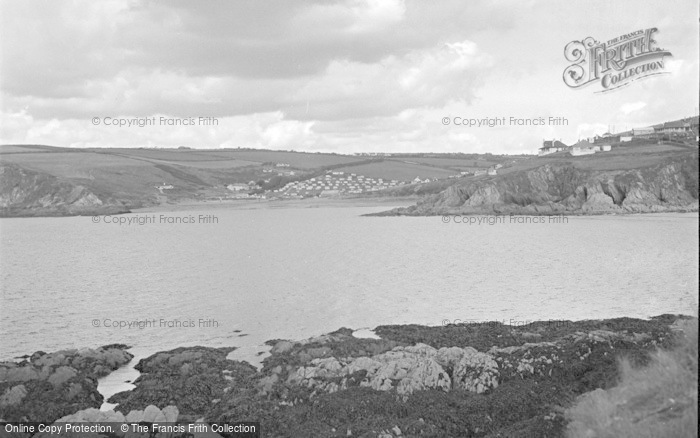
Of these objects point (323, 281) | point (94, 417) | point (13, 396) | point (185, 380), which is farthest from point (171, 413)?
point (323, 281)

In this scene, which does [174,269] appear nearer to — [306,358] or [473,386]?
[306,358]

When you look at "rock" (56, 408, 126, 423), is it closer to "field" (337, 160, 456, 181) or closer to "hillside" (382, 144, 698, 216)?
"hillside" (382, 144, 698, 216)

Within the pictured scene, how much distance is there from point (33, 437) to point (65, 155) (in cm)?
18806

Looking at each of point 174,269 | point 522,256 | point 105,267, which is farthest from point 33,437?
point 522,256

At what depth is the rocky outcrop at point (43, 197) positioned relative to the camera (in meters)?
152

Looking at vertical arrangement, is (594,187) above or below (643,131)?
below

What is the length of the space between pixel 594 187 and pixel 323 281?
250 ft

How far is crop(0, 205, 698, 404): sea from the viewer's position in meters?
35.6

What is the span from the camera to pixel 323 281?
51844mm

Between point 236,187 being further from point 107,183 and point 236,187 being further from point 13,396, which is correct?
point 13,396

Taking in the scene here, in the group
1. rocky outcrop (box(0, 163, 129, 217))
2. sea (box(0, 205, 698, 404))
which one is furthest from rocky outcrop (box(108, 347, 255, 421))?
rocky outcrop (box(0, 163, 129, 217))

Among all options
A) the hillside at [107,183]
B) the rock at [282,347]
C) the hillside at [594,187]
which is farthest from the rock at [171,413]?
the hillside at [107,183]

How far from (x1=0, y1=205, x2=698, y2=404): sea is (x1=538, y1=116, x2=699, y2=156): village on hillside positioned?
119ft

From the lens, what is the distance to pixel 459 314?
37438 mm
